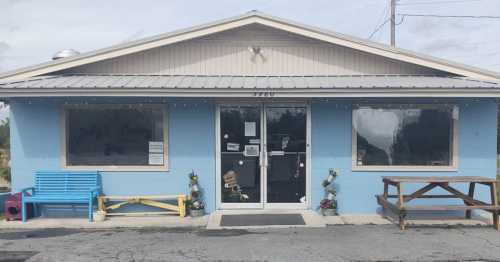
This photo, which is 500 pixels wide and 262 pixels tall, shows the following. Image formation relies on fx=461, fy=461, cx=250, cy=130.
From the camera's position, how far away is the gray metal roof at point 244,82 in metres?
8.25

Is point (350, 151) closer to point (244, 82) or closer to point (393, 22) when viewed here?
point (244, 82)

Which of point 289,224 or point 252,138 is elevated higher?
point 252,138

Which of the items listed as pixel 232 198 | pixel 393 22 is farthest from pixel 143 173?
pixel 393 22

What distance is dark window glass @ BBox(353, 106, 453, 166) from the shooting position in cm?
919

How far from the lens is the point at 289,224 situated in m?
8.20

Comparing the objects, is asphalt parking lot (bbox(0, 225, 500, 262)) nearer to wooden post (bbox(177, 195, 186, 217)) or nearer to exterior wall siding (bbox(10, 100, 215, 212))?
wooden post (bbox(177, 195, 186, 217))

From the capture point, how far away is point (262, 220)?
27.9 ft

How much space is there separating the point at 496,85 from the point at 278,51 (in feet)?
13.7

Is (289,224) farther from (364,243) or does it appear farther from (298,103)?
(298,103)

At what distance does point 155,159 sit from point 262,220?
2.50 m

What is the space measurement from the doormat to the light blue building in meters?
0.48

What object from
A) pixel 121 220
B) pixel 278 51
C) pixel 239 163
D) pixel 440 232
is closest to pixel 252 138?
pixel 239 163

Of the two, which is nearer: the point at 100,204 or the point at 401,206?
the point at 401,206

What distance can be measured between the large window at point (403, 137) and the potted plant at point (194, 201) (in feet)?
10.3
